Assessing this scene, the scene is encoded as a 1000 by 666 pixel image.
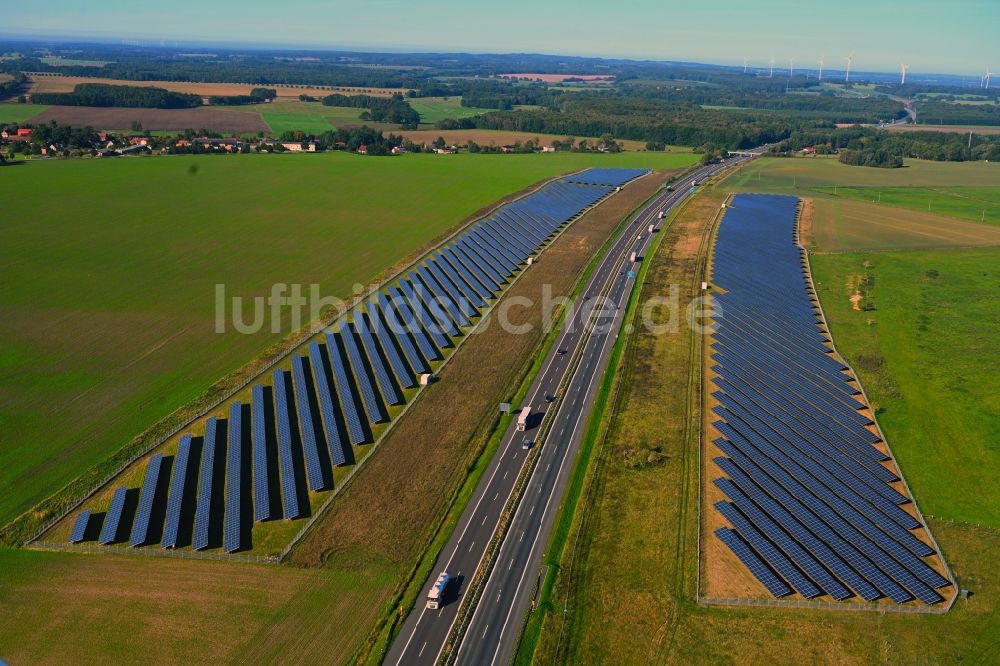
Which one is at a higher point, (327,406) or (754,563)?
(327,406)

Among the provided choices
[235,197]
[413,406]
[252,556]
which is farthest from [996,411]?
[235,197]

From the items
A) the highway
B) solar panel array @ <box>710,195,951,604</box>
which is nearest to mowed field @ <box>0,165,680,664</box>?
the highway

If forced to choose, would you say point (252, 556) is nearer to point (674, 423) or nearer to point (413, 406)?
point (413, 406)

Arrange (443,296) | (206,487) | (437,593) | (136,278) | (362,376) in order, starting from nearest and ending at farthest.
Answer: (437,593), (206,487), (362,376), (443,296), (136,278)

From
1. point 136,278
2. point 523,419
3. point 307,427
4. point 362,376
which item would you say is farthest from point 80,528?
point 136,278

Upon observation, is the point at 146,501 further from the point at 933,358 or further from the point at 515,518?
the point at 933,358

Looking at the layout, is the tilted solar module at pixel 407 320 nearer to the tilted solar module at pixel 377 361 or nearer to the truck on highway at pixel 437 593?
the tilted solar module at pixel 377 361

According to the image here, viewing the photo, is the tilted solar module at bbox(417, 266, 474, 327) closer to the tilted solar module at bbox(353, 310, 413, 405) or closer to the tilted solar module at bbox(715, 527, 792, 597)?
the tilted solar module at bbox(353, 310, 413, 405)
